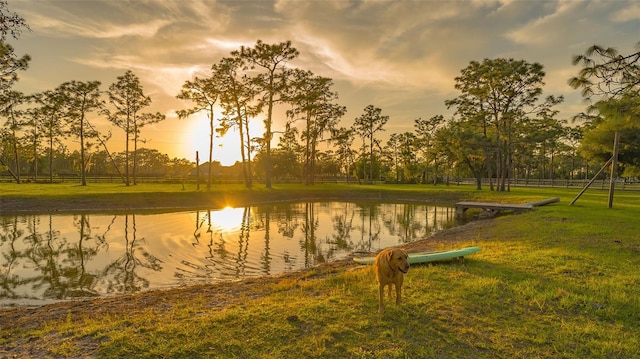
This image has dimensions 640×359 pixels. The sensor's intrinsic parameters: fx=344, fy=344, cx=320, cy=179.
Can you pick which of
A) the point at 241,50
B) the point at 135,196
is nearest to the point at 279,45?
the point at 241,50

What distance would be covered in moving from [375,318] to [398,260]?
1.01 m

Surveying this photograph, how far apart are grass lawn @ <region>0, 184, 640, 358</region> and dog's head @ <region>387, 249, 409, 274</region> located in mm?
843

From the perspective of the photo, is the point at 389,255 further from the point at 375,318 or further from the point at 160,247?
the point at 160,247

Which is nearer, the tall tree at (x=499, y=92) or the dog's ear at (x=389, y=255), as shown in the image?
the dog's ear at (x=389, y=255)

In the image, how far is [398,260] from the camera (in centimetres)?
544

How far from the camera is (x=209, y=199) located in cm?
3325

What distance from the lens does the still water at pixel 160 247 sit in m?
9.70

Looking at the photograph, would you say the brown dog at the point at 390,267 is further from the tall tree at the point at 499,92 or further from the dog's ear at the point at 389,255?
the tall tree at the point at 499,92

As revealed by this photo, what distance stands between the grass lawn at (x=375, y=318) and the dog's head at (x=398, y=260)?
843mm

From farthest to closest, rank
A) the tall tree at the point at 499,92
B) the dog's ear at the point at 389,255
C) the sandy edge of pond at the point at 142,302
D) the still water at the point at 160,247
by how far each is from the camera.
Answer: the tall tree at the point at 499,92, the still water at the point at 160,247, the sandy edge of pond at the point at 142,302, the dog's ear at the point at 389,255

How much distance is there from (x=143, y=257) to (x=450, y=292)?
421 inches

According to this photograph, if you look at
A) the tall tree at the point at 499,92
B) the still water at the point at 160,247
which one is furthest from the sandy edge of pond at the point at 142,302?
the tall tree at the point at 499,92

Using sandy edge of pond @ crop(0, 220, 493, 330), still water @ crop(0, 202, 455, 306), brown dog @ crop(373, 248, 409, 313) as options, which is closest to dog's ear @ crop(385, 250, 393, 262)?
brown dog @ crop(373, 248, 409, 313)

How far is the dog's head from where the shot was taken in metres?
5.33
